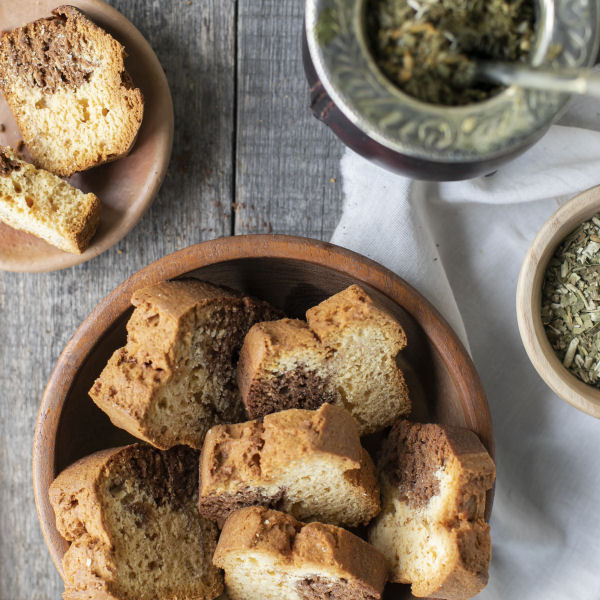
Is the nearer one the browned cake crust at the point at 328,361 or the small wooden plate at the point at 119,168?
the browned cake crust at the point at 328,361

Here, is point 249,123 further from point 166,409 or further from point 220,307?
point 166,409

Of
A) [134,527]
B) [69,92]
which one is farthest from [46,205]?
[134,527]

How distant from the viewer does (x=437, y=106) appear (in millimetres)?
1348

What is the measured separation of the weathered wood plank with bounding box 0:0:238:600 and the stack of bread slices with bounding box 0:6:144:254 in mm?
191

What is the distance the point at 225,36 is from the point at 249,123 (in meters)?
0.26

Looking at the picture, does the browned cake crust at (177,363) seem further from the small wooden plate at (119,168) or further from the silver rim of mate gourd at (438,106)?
the silver rim of mate gourd at (438,106)

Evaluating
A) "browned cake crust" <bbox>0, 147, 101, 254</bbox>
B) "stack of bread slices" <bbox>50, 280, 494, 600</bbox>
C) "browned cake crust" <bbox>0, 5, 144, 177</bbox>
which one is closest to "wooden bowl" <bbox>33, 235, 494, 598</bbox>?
"stack of bread slices" <bbox>50, 280, 494, 600</bbox>

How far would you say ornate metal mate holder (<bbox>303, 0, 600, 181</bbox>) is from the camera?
1354 millimetres

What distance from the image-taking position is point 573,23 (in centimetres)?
138

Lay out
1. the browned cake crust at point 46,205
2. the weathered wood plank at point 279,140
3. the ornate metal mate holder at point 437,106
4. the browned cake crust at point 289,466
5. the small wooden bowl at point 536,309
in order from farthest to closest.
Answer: the weathered wood plank at point 279,140, the browned cake crust at point 46,205, the small wooden bowl at point 536,309, the browned cake crust at point 289,466, the ornate metal mate holder at point 437,106

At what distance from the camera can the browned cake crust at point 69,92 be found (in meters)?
1.96

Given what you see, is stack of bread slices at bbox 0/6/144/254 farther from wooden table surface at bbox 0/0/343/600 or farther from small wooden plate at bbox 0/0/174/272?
wooden table surface at bbox 0/0/343/600

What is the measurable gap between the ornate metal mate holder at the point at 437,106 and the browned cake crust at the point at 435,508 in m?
0.66

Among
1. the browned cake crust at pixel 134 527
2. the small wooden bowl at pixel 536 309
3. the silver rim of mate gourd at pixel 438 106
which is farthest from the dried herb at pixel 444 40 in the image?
the browned cake crust at pixel 134 527
